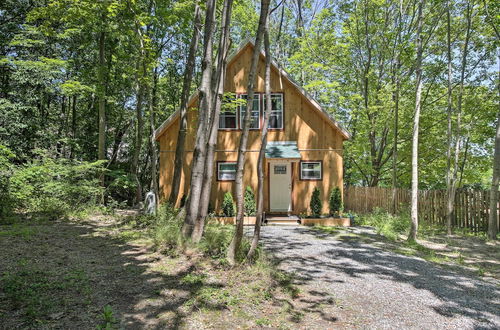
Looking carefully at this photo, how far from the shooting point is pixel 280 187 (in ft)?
44.2

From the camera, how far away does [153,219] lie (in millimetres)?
9734

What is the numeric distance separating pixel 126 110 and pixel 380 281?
20.8 m

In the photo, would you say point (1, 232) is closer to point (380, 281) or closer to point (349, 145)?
point (380, 281)

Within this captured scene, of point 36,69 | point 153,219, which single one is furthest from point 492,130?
point 36,69

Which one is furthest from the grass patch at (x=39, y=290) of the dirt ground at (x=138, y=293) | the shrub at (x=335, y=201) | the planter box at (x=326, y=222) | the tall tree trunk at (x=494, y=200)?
the tall tree trunk at (x=494, y=200)

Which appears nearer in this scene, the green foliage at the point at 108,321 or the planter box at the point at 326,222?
the green foliage at the point at 108,321

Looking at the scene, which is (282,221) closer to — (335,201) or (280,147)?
(335,201)

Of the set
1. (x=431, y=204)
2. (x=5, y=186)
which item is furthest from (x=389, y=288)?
(x=5, y=186)

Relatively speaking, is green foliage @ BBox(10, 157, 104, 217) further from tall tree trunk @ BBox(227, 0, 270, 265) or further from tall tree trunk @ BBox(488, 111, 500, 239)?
tall tree trunk @ BBox(488, 111, 500, 239)

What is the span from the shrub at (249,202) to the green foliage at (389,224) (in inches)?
196

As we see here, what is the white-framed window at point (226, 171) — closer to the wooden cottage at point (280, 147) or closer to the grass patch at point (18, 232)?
the wooden cottage at point (280, 147)

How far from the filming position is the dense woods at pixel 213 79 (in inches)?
422

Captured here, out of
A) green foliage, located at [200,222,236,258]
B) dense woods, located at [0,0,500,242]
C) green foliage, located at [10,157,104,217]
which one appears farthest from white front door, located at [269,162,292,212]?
green foliage, located at [10,157,104,217]

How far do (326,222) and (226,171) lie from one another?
16.2 feet
